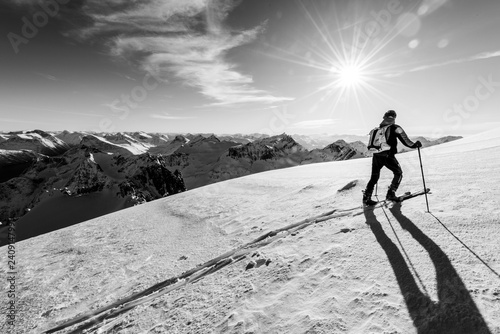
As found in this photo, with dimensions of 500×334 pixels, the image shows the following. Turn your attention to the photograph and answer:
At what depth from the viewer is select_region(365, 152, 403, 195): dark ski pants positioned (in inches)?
243

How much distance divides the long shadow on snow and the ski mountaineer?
8.43 ft

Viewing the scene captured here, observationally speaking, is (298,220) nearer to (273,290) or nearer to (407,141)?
(273,290)

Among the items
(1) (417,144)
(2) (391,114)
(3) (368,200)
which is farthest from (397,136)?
(3) (368,200)

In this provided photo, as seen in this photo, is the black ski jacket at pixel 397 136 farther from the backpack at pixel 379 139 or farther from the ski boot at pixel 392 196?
the ski boot at pixel 392 196

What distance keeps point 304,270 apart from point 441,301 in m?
1.72

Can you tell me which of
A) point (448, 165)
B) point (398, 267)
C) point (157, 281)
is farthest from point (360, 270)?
point (448, 165)

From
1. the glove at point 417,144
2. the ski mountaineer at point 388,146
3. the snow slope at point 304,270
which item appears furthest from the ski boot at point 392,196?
the glove at point 417,144

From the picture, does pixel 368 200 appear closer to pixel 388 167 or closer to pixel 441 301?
pixel 388 167

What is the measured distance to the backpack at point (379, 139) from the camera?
617 centimetres

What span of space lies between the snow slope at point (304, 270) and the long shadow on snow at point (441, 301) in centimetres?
1

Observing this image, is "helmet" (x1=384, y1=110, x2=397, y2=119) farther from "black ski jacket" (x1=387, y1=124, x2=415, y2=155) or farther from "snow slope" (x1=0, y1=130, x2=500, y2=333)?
"snow slope" (x1=0, y1=130, x2=500, y2=333)

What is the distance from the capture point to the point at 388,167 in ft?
20.9

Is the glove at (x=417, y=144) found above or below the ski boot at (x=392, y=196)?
above

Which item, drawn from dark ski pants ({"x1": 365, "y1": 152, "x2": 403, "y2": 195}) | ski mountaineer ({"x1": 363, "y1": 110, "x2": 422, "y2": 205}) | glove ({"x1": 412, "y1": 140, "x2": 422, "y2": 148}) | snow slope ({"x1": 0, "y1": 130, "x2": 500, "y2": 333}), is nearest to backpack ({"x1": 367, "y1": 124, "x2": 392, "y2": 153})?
ski mountaineer ({"x1": 363, "y1": 110, "x2": 422, "y2": 205})
